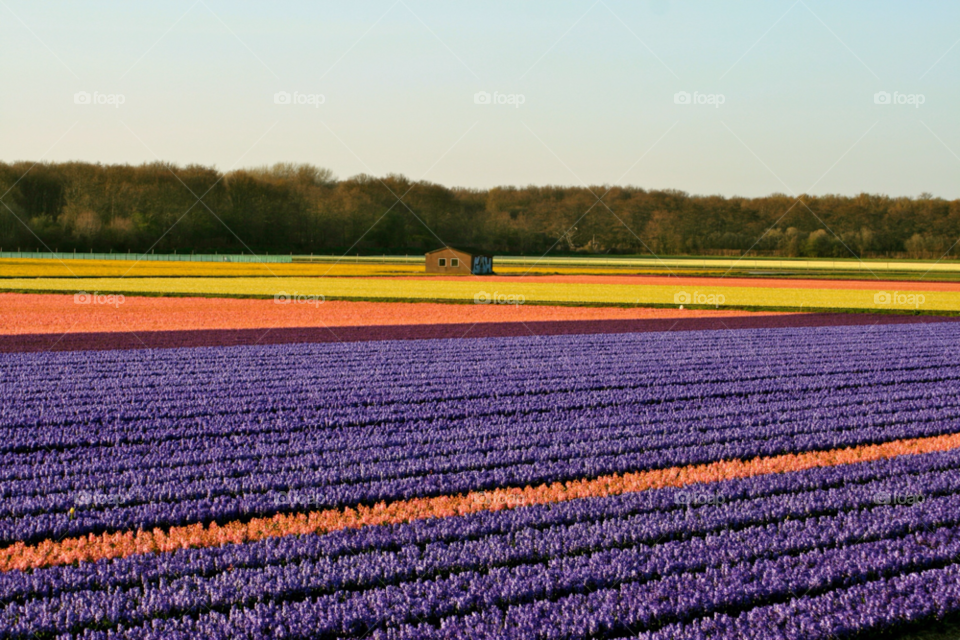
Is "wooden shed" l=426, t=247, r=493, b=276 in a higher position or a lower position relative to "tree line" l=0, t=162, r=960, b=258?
lower

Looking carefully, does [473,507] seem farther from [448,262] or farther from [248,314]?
[448,262]

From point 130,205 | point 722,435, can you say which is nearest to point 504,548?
point 722,435

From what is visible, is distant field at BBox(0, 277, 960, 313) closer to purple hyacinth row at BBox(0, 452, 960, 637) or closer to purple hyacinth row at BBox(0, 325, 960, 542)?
purple hyacinth row at BBox(0, 325, 960, 542)

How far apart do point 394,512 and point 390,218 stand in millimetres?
115395

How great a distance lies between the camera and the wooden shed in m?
72.2

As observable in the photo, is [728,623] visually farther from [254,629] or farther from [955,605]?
[254,629]

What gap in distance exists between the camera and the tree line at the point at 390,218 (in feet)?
352

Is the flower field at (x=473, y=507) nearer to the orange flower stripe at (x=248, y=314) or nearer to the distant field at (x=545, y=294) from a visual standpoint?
the orange flower stripe at (x=248, y=314)

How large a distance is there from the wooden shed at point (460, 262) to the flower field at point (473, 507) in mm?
57070

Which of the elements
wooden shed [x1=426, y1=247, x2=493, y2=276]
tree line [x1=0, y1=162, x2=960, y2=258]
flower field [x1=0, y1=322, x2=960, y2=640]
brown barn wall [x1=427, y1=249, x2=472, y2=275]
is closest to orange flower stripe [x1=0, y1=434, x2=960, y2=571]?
flower field [x1=0, y1=322, x2=960, y2=640]

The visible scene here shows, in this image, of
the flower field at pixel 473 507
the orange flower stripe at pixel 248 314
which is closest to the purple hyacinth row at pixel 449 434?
the flower field at pixel 473 507

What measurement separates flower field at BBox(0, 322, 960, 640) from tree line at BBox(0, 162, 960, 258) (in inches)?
3859

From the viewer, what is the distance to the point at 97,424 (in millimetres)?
11141

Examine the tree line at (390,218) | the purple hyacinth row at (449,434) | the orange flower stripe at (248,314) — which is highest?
the tree line at (390,218)
